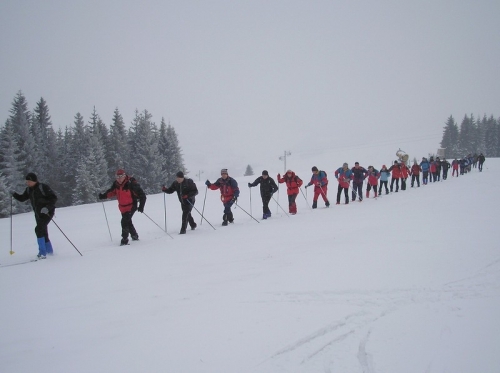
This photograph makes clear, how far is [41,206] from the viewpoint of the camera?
676cm

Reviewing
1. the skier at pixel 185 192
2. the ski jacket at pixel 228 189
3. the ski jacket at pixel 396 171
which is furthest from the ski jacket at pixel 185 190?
the ski jacket at pixel 396 171

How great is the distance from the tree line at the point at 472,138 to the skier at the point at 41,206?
279ft

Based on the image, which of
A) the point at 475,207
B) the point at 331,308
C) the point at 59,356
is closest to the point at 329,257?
the point at 331,308

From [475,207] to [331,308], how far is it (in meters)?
9.62

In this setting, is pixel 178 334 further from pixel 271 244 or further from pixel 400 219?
pixel 400 219

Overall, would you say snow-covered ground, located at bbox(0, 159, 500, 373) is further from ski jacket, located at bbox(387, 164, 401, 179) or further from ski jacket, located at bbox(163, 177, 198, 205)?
ski jacket, located at bbox(387, 164, 401, 179)

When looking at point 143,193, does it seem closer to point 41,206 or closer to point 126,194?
point 126,194

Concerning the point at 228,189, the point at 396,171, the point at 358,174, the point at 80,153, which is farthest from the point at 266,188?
the point at 80,153

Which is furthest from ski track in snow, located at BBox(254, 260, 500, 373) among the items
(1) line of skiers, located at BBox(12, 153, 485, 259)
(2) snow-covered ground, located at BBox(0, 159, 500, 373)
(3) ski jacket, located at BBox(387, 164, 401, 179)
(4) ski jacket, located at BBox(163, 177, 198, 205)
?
(3) ski jacket, located at BBox(387, 164, 401, 179)

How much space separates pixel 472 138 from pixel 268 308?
9426 cm

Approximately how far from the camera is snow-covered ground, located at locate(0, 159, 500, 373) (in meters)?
2.64

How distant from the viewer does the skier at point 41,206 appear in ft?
21.8

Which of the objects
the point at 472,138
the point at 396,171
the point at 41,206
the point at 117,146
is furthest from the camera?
the point at 472,138

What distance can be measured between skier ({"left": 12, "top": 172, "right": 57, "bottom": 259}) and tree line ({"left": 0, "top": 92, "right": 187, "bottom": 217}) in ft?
95.8
